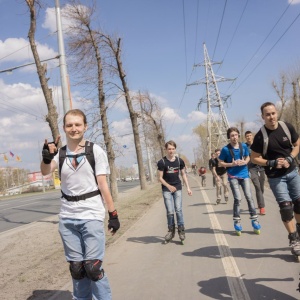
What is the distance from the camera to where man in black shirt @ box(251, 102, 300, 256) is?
4895 millimetres

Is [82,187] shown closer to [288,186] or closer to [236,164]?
[288,186]

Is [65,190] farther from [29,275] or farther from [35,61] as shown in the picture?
[35,61]

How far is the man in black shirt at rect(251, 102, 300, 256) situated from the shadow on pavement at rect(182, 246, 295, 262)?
376 millimetres

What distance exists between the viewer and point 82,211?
11.4ft

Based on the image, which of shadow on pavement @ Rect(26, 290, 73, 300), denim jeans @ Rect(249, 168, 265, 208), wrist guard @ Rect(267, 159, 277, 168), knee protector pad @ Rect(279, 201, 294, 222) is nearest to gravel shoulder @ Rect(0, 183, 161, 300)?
shadow on pavement @ Rect(26, 290, 73, 300)

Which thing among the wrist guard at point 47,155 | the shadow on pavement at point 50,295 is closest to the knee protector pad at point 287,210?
Result: the shadow on pavement at point 50,295

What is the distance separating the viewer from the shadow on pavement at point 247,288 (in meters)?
3.90

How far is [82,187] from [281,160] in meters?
2.72

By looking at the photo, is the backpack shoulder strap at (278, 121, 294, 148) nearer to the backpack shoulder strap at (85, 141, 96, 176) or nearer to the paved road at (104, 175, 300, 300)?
the paved road at (104, 175, 300, 300)

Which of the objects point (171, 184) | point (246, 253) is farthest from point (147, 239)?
point (246, 253)

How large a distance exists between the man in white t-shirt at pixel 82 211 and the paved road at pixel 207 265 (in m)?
1.01

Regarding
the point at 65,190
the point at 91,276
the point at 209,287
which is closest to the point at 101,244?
the point at 91,276

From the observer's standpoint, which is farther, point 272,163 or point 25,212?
point 25,212

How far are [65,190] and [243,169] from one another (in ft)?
16.0
